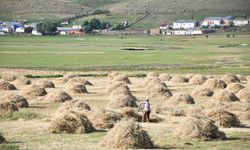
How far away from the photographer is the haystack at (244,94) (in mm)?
44503

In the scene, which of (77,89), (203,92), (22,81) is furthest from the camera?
(22,81)

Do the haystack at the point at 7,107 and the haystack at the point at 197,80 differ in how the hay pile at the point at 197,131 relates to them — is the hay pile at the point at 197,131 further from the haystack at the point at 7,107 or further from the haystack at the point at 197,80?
the haystack at the point at 197,80

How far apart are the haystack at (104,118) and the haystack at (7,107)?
6869mm

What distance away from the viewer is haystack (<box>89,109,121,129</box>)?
29938 mm

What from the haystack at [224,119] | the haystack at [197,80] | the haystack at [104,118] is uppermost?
the haystack at [104,118]

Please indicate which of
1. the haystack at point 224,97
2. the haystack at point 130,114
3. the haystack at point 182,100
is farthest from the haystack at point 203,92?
the haystack at point 130,114

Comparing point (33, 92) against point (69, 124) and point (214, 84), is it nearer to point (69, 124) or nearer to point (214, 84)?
point (214, 84)

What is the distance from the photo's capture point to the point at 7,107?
117 feet

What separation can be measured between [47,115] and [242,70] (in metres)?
48.4

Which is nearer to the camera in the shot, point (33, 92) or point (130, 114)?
point (130, 114)

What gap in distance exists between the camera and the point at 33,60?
9781 centimetres

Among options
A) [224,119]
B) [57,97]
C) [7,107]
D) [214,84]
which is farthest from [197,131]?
[214,84]

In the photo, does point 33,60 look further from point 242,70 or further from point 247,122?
point 247,122

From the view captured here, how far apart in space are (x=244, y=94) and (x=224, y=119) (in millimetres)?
14276
